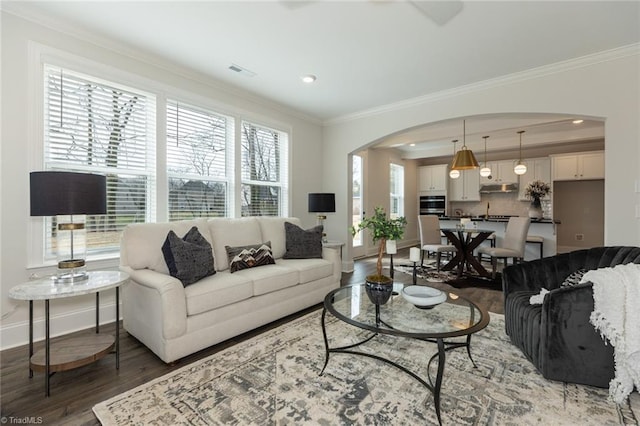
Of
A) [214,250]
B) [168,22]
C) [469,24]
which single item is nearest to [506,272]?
[469,24]

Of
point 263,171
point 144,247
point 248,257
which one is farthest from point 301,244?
point 144,247

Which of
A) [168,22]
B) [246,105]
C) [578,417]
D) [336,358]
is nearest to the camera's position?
[578,417]

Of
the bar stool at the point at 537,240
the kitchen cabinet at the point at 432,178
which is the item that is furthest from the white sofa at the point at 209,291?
the kitchen cabinet at the point at 432,178

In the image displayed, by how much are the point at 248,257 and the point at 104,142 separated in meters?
1.88

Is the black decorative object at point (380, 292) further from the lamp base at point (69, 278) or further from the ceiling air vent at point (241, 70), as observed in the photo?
the ceiling air vent at point (241, 70)

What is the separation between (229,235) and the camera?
128 inches

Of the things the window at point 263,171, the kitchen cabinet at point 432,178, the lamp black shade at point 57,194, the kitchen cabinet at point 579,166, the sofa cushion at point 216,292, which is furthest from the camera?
the kitchen cabinet at point 432,178

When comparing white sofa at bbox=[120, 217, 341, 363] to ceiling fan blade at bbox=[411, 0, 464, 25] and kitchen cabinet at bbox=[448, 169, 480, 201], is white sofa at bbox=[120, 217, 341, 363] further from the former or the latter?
kitchen cabinet at bbox=[448, 169, 480, 201]

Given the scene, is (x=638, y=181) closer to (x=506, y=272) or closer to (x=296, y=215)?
(x=506, y=272)

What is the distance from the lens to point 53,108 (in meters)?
2.61

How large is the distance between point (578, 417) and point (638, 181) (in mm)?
2737

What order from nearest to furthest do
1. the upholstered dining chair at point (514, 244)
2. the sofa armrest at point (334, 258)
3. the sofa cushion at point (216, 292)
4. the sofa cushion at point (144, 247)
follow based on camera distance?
1. the sofa cushion at point (216, 292)
2. the sofa cushion at point (144, 247)
3. the sofa armrest at point (334, 258)
4. the upholstered dining chair at point (514, 244)

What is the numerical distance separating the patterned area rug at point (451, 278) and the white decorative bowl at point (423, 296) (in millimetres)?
2433

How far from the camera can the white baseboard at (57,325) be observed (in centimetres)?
237
